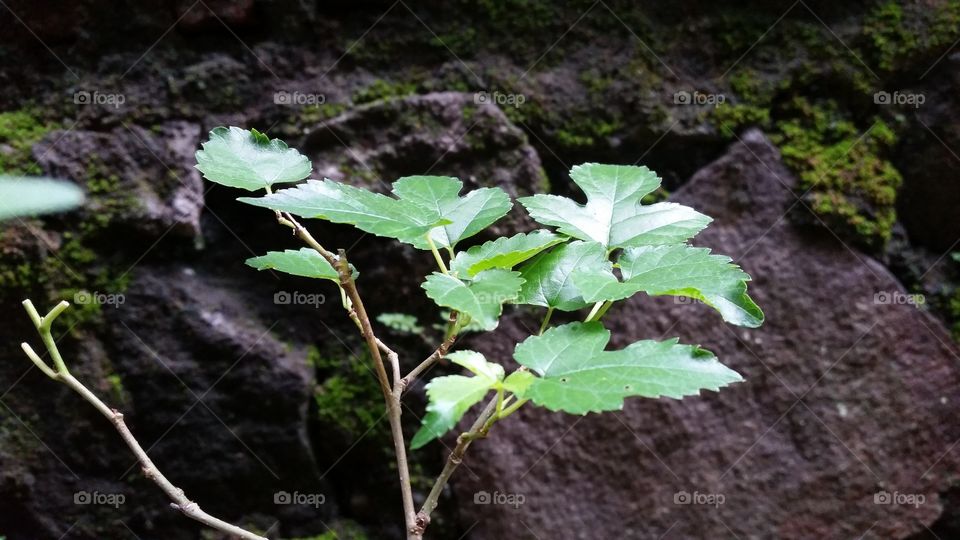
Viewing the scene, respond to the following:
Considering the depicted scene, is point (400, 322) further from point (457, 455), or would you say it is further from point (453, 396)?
point (453, 396)

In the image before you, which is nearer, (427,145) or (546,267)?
(546,267)

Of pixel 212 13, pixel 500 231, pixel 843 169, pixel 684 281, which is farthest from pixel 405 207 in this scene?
pixel 843 169

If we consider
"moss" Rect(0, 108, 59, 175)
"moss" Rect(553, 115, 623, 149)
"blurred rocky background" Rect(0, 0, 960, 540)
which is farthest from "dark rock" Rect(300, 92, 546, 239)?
"moss" Rect(0, 108, 59, 175)

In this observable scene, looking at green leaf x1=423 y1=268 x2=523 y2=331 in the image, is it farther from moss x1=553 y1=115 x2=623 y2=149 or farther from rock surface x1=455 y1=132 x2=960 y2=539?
moss x1=553 y1=115 x2=623 y2=149

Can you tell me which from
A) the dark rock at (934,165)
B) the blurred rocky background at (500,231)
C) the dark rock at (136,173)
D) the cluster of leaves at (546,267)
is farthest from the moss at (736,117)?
the dark rock at (136,173)


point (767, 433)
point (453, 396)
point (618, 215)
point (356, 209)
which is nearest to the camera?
point (453, 396)

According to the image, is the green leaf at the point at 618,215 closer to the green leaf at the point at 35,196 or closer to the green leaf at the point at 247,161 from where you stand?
the green leaf at the point at 247,161

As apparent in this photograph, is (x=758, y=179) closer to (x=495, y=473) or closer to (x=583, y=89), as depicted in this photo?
(x=583, y=89)
